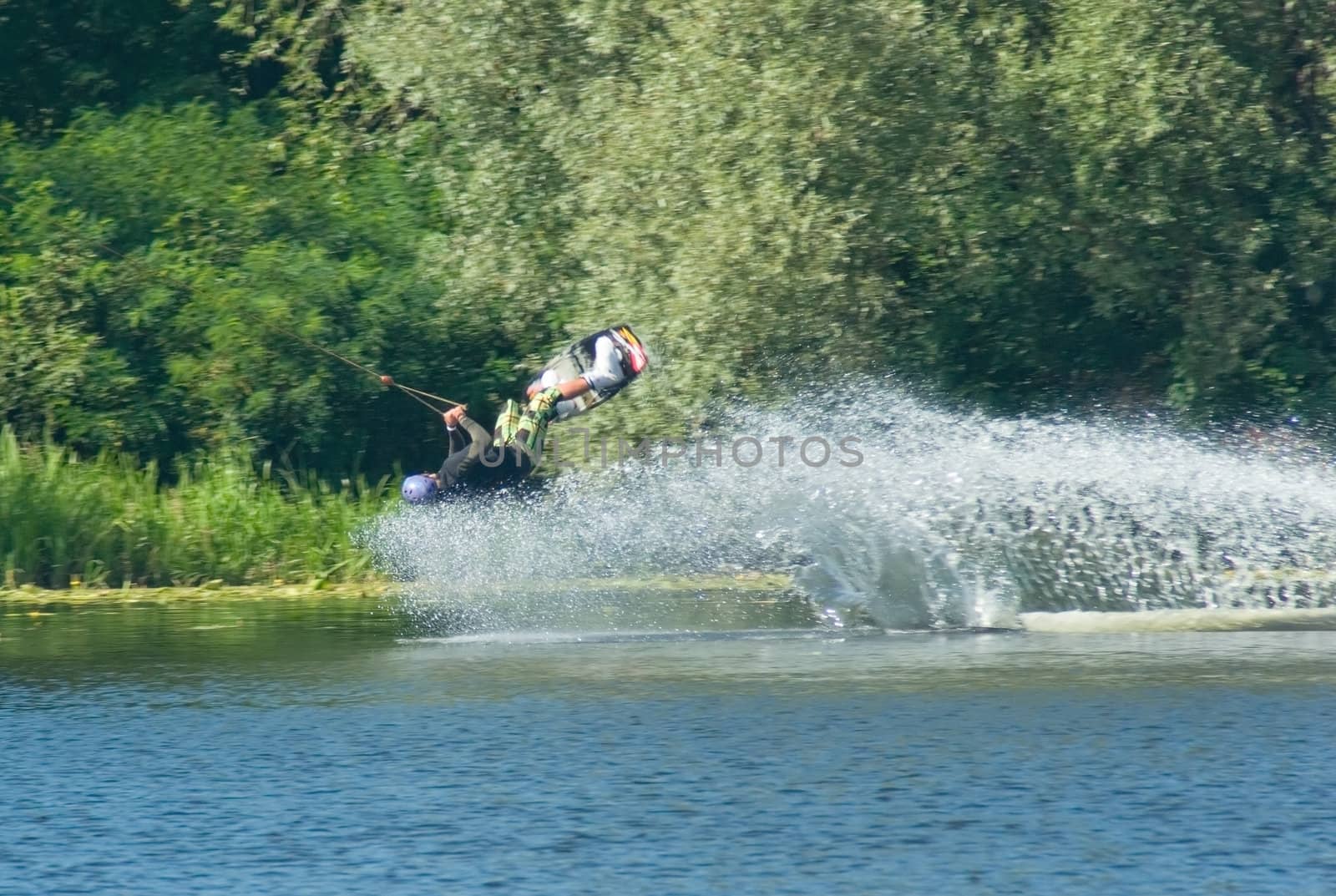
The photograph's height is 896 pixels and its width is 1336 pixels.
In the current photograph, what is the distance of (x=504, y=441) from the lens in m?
13.1

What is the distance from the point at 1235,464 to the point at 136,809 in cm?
1132

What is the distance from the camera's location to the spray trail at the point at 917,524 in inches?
521

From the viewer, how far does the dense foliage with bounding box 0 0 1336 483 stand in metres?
16.4

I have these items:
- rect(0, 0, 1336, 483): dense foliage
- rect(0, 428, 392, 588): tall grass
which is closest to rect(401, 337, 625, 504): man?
rect(0, 0, 1336, 483): dense foliage

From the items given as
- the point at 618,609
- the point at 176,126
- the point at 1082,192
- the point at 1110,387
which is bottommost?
the point at 618,609

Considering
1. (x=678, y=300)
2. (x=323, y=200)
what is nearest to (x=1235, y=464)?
(x=678, y=300)

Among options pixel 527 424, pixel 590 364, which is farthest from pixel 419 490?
pixel 590 364

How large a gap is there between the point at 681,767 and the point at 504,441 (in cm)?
511

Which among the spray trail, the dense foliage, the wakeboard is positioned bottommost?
the spray trail

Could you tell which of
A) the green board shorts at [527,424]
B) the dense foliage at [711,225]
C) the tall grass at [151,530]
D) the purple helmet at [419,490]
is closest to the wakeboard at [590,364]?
the green board shorts at [527,424]

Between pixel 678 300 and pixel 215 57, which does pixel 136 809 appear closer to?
pixel 678 300

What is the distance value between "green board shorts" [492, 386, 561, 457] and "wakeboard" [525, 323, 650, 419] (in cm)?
23

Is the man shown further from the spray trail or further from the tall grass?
the tall grass

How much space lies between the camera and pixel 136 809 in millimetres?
7727
